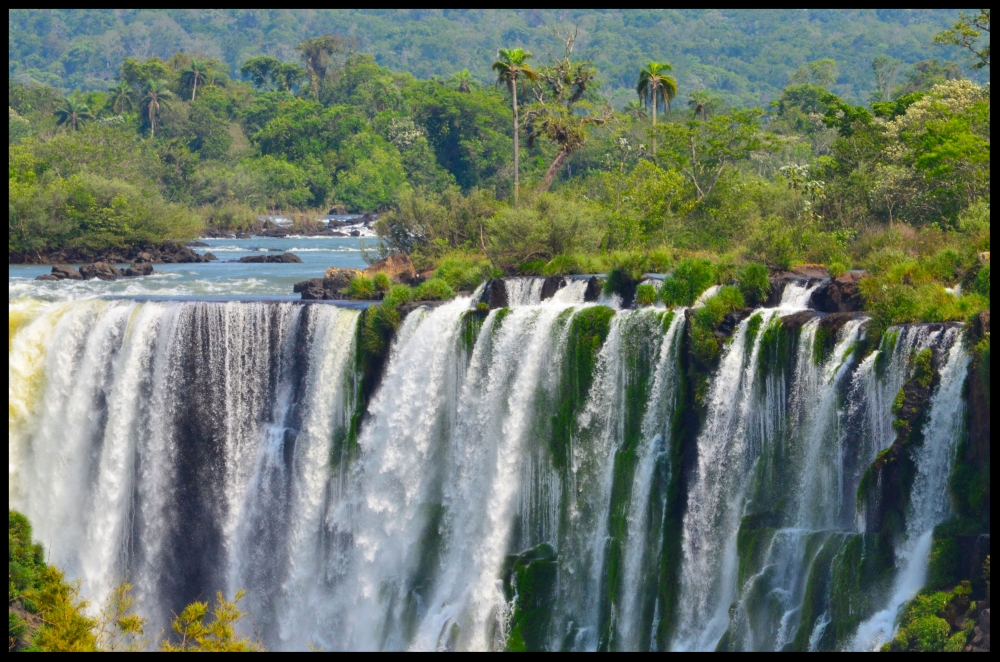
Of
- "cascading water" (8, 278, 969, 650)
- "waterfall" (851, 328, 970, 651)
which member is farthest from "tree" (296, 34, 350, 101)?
"waterfall" (851, 328, 970, 651)

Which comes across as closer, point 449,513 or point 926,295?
point 926,295

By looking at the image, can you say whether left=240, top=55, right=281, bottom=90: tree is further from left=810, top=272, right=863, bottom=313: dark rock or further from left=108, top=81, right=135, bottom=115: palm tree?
left=810, top=272, right=863, bottom=313: dark rock

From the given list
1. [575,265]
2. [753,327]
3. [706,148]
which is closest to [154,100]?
[706,148]

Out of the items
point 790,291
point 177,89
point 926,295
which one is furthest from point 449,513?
point 177,89

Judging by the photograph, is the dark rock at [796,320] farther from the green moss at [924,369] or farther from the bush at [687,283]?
the bush at [687,283]

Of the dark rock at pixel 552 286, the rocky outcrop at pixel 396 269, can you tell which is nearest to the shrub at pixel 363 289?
the rocky outcrop at pixel 396 269

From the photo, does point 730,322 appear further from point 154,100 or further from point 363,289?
point 154,100

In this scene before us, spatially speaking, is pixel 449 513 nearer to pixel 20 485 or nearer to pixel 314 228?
pixel 20 485
